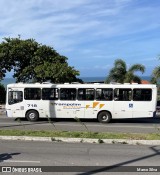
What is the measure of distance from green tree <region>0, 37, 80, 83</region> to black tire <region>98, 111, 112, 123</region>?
45.7ft

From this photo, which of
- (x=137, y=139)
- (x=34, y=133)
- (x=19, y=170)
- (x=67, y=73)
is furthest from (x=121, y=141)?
(x=67, y=73)

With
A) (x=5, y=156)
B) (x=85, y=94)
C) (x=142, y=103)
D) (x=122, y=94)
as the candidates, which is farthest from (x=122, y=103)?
(x=5, y=156)

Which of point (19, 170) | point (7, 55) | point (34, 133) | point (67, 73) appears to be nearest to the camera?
point (19, 170)

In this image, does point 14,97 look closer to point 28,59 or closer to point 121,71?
point 28,59

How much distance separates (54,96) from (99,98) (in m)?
2.71

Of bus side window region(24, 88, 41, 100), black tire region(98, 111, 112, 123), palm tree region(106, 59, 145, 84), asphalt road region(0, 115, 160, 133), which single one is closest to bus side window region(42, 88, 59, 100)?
bus side window region(24, 88, 41, 100)

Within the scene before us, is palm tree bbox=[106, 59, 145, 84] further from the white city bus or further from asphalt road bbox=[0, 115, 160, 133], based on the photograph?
the white city bus

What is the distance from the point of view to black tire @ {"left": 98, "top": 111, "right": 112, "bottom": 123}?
22.3 m

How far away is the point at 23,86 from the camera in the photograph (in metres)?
22.6

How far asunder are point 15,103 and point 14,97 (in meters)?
0.37

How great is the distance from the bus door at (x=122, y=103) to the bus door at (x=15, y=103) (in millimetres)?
5634

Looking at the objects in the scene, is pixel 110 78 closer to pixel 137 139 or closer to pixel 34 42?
pixel 34 42

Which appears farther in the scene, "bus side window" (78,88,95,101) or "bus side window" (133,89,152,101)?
"bus side window" (78,88,95,101)

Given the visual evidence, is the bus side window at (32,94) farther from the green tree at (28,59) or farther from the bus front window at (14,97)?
the green tree at (28,59)
